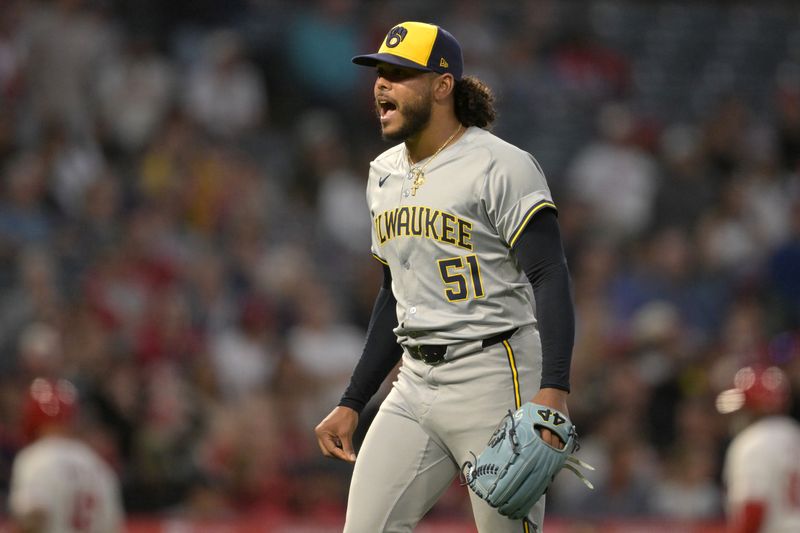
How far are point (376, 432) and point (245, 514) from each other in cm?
436

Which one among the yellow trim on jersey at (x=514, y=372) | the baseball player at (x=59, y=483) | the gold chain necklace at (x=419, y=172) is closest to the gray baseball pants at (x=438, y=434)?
the yellow trim on jersey at (x=514, y=372)

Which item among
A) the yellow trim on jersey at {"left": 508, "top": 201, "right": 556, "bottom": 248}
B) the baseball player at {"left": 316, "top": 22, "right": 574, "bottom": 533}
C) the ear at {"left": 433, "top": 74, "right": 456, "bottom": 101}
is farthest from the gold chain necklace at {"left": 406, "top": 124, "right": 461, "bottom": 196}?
the yellow trim on jersey at {"left": 508, "top": 201, "right": 556, "bottom": 248}

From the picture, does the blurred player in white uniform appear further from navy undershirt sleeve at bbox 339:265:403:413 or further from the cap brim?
the cap brim

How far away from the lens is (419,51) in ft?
13.6

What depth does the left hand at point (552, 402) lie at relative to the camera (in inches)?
147

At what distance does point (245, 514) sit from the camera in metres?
8.33

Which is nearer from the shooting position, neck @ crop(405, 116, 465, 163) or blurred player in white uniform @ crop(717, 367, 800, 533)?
neck @ crop(405, 116, 465, 163)

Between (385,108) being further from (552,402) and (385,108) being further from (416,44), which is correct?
(552,402)

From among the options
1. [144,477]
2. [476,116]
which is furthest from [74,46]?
[476,116]

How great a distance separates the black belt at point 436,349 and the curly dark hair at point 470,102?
718 mm

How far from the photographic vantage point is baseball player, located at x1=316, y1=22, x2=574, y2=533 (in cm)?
398

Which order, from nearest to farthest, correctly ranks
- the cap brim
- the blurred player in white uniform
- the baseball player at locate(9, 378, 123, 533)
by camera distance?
the cap brim < the baseball player at locate(9, 378, 123, 533) < the blurred player in white uniform

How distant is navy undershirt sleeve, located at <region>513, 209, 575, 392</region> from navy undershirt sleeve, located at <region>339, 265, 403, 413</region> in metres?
0.63

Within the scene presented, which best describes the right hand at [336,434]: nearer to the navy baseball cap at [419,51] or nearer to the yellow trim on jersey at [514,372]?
the yellow trim on jersey at [514,372]
